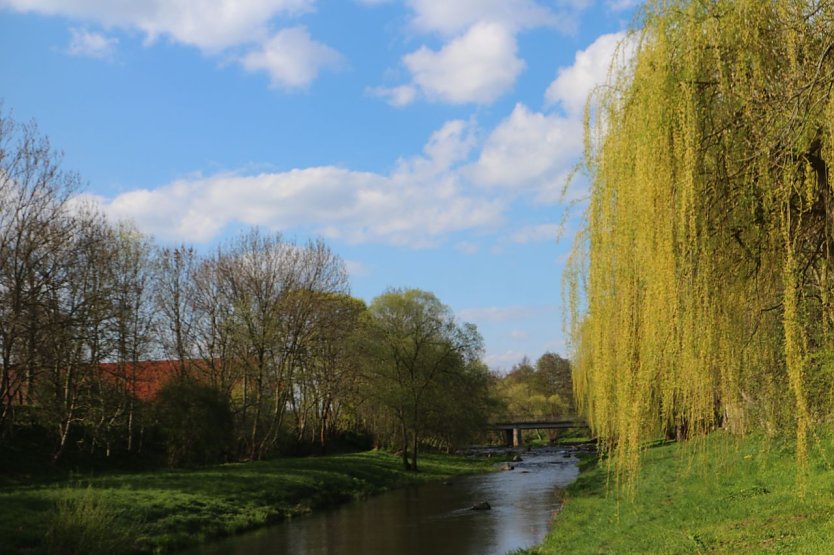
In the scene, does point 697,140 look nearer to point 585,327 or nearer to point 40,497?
point 585,327

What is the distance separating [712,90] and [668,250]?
145 centimetres

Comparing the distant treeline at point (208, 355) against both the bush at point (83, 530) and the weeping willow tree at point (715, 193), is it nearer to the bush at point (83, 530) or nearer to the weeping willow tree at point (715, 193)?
the bush at point (83, 530)

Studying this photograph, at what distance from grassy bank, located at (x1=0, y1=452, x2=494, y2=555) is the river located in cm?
94

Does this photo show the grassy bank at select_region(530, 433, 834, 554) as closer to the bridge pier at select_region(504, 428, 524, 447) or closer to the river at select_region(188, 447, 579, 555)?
the river at select_region(188, 447, 579, 555)

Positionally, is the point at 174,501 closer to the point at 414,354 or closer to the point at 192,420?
the point at 192,420

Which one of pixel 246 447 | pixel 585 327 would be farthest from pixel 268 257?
pixel 585 327

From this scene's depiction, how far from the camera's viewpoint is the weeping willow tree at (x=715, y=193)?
5496 mm

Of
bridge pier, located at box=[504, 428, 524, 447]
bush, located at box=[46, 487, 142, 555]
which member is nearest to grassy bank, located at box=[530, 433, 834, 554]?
bush, located at box=[46, 487, 142, 555]

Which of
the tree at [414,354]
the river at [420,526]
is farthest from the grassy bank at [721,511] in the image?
the tree at [414,354]

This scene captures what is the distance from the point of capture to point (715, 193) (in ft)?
19.3

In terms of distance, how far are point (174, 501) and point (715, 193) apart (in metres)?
19.3

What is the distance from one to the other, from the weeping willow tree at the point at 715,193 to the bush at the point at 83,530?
12.8m

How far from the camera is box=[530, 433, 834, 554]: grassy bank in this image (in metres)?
8.58

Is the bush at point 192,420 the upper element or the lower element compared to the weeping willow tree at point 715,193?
lower
